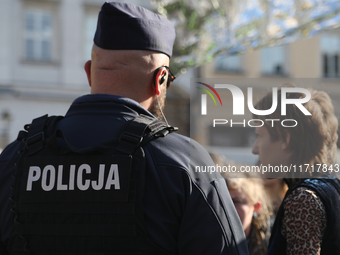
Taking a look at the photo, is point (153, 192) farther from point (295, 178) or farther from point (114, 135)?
point (295, 178)

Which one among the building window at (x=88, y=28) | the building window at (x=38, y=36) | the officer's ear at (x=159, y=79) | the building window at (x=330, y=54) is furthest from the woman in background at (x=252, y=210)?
the building window at (x=330, y=54)

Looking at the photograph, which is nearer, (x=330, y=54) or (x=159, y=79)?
(x=159, y=79)

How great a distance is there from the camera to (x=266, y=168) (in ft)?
5.44

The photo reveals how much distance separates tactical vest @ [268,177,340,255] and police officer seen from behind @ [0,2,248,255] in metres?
0.34

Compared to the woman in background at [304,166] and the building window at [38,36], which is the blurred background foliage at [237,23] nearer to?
the woman in background at [304,166]

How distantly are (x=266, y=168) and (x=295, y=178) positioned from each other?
0.13 meters

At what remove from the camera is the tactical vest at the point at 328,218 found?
1.53 metres

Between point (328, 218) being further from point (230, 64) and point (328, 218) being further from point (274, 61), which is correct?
point (274, 61)

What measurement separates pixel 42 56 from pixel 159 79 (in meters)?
11.9

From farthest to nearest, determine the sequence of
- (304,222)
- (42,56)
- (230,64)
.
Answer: (230,64) < (42,56) < (304,222)

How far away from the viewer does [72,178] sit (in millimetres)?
1339

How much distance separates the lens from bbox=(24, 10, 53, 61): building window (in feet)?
41.0

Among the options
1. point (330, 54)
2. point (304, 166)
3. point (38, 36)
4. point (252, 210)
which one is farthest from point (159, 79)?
point (330, 54)

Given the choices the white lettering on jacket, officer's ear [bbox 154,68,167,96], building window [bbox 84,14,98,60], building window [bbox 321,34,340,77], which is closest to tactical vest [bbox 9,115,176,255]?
the white lettering on jacket
